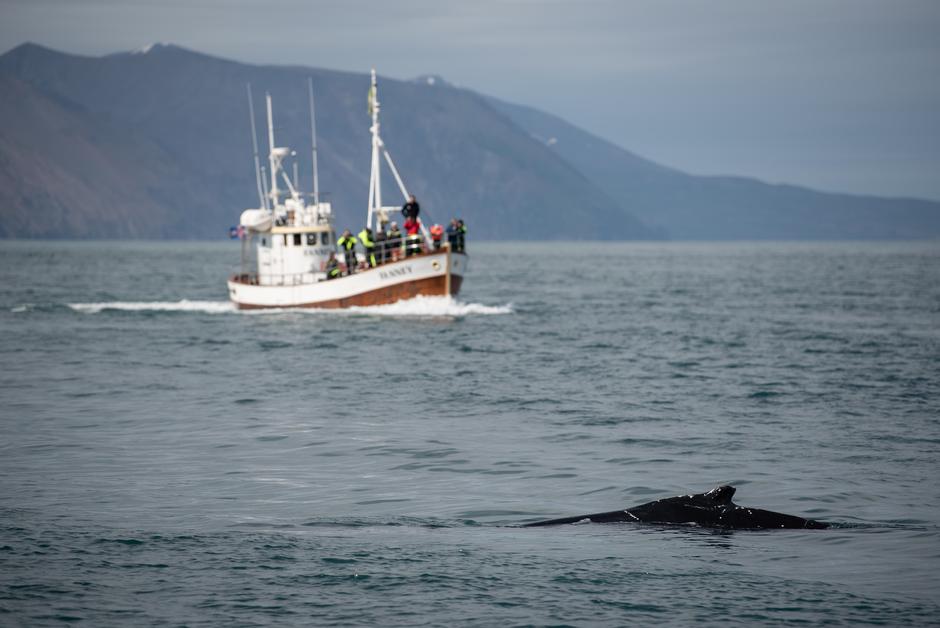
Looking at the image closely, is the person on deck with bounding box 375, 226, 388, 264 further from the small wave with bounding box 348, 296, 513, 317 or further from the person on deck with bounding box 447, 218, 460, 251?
the person on deck with bounding box 447, 218, 460, 251

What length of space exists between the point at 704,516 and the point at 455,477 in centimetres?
539

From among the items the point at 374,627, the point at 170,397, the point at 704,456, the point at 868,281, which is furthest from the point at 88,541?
the point at 868,281

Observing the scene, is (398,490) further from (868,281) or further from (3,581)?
(868,281)

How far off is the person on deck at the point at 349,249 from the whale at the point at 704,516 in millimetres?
38780

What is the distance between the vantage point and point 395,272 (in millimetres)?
56125

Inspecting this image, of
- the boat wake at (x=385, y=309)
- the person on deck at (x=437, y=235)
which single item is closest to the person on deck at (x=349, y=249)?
the boat wake at (x=385, y=309)

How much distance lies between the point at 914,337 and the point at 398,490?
3522 cm

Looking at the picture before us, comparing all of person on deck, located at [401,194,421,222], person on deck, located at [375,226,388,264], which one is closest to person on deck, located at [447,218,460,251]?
person on deck, located at [401,194,421,222]

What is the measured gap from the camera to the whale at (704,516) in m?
15.3

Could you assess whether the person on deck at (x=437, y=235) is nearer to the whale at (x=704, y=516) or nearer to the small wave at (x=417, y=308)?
the small wave at (x=417, y=308)

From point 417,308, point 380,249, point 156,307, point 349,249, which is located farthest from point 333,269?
point 156,307

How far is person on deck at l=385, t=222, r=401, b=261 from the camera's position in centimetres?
5578

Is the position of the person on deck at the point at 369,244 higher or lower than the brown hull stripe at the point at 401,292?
higher

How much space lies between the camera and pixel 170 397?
97.4ft
